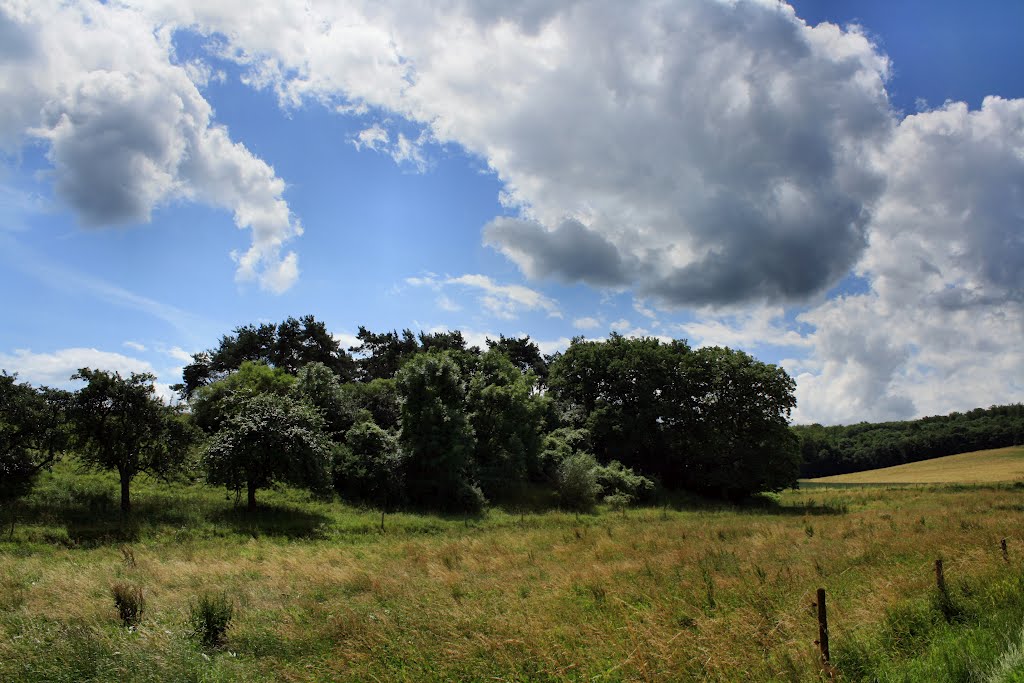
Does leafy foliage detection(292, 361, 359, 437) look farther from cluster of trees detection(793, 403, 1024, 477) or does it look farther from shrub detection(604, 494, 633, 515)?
cluster of trees detection(793, 403, 1024, 477)

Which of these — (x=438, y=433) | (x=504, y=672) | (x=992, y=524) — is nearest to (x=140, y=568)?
(x=504, y=672)

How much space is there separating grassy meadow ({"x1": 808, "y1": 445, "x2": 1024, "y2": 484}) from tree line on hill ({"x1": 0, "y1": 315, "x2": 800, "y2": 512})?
39.8 meters

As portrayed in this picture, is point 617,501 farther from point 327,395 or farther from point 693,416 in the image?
point 327,395

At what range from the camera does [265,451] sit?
25234 mm

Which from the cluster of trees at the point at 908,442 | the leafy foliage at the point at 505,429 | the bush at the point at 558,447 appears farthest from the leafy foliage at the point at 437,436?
the cluster of trees at the point at 908,442

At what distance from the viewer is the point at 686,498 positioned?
138 feet

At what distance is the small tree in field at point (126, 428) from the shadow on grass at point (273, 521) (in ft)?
12.7

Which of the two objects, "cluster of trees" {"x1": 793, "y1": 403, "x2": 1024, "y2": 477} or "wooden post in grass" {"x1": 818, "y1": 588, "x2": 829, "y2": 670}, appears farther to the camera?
"cluster of trees" {"x1": 793, "y1": 403, "x2": 1024, "y2": 477}

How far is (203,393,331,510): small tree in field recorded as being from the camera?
80.9ft

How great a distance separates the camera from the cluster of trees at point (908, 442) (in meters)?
102

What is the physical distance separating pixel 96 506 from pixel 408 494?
15.6m

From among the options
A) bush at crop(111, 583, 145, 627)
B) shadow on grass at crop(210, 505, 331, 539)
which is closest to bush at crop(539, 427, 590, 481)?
shadow on grass at crop(210, 505, 331, 539)

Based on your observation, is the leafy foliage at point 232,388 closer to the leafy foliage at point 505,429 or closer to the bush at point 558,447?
the leafy foliage at point 505,429

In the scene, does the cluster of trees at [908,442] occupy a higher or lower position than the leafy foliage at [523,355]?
lower
